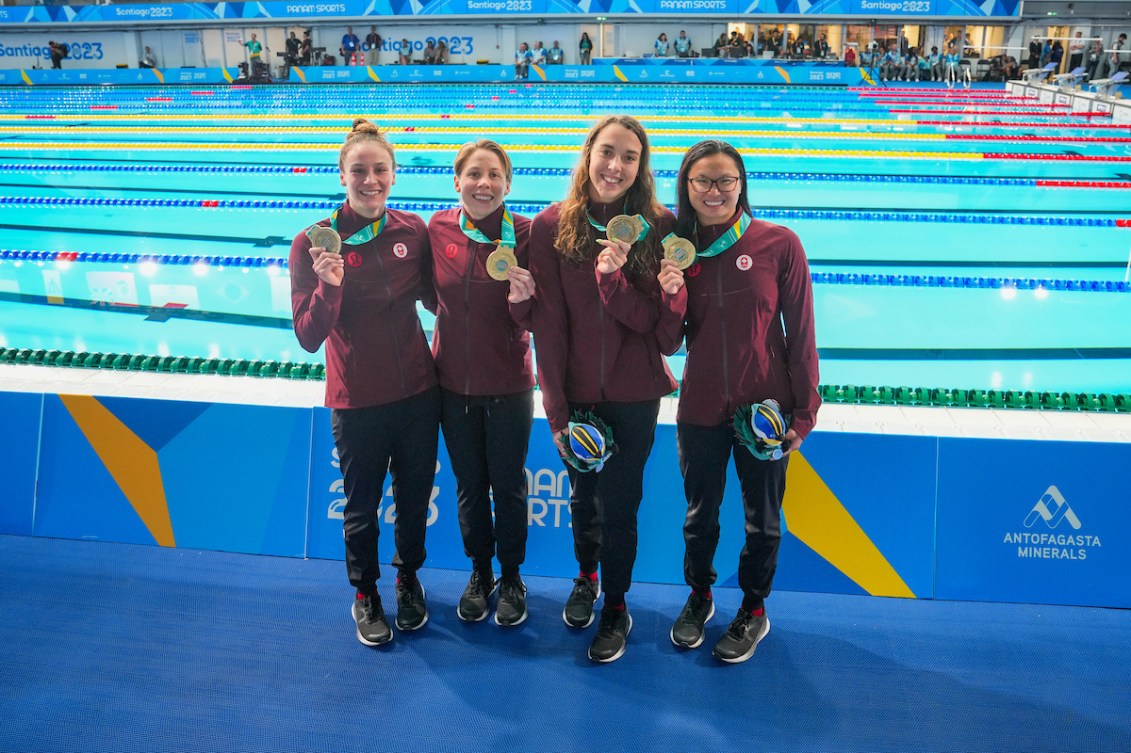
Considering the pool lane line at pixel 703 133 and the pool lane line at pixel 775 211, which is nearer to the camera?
the pool lane line at pixel 775 211

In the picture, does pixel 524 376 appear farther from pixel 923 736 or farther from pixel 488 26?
pixel 488 26

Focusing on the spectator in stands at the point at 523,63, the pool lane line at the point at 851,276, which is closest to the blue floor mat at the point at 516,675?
the pool lane line at the point at 851,276

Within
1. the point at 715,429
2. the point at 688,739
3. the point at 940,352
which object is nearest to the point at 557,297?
the point at 715,429

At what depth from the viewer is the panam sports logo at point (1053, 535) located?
2.37 m

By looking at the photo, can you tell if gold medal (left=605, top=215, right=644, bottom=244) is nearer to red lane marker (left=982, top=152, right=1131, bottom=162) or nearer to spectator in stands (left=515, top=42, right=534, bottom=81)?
red lane marker (left=982, top=152, right=1131, bottom=162)

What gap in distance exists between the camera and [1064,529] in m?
2.37

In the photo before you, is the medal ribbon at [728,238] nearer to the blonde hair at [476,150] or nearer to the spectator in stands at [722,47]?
the blonde hair at [476,150]

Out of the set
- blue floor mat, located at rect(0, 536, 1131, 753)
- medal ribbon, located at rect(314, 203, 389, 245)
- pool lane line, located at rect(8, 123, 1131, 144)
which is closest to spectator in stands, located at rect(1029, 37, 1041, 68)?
pool lane line, located at rect(8, 123, 1131, 144)

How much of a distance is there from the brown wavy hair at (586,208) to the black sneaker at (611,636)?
0.90 metres

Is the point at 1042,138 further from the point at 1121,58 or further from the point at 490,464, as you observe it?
the point at 1121,58

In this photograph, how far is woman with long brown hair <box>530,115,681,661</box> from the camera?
1.94m

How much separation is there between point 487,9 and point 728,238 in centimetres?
2056

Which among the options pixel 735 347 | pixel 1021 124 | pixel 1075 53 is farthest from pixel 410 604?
Result: pixel 1075 53

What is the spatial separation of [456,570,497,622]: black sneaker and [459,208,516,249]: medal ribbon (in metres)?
0.93
